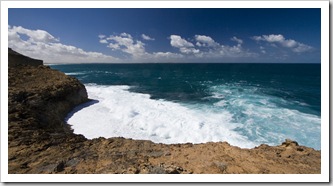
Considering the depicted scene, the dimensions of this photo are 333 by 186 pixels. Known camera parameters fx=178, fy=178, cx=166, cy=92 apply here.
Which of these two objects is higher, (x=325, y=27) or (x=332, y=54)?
(x=325, y=27)

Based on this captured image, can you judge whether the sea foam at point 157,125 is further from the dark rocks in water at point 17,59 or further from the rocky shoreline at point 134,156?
the dark rocks in water at point 17,59

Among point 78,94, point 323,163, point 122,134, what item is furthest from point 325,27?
point 78,94

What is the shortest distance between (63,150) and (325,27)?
821cm

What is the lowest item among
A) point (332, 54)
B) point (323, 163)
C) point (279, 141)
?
point (279, 141)

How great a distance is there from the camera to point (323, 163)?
4098 millimetres

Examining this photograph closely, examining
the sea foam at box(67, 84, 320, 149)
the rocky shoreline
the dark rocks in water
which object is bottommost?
the sea foam at box(67, 84, 320, 149)

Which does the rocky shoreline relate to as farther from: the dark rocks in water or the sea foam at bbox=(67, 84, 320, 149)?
the dark rocks in water

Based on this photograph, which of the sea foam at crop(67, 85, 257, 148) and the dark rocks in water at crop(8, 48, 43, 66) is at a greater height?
the dark rocks in water at crop(8, 48, 43, 66)

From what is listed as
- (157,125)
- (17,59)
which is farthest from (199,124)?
(17,59)

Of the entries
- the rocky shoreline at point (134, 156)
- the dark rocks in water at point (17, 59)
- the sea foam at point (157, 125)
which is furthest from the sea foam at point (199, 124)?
the dark rocks in water at point (17, 59)

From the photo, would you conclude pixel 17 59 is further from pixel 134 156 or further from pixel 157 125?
pixel 134 156

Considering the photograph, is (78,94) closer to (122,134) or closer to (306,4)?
(122,134)

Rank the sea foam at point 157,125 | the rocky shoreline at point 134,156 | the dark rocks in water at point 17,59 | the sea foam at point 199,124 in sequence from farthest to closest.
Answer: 1. the dark rocks in water at point 17,59
2. the sea foam at point 199,124
3. the sea foam at point 157,125
4. the rocky shoreline at point 134,156

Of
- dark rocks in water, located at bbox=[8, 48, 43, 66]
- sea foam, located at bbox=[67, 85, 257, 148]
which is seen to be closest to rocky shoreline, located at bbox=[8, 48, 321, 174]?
sea foam, located at bbox=[67, 85, 257, 148]
